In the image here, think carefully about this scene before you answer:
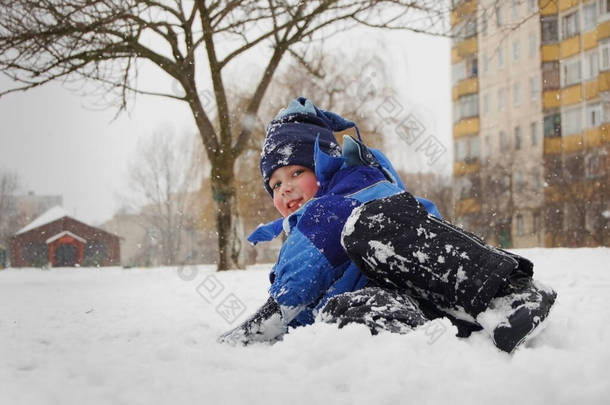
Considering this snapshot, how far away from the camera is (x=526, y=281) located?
1.91m

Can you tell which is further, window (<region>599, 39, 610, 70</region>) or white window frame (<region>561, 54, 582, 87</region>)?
white window frame (<region>561, 54, 582, 87</region>)

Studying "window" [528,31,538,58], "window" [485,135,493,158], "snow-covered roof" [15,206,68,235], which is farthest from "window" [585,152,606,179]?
"snow-covered roof" [15,206,68,235]

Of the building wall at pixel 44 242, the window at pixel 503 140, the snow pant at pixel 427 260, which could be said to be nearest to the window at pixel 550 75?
the window at pixel 503 140

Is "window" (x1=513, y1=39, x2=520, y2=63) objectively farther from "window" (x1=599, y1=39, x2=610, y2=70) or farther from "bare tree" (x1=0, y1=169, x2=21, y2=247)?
"bare tree" (x1=0, y1=169, x2=21, y2=247)

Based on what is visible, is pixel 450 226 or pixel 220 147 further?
pixel 220 147

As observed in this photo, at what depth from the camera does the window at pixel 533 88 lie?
2709cm

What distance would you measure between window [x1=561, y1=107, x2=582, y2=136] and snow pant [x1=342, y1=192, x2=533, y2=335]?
83.0 ft

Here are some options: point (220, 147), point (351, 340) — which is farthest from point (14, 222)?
point (351, 340)

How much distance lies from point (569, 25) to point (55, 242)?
30626 millimetres

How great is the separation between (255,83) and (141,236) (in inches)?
2161

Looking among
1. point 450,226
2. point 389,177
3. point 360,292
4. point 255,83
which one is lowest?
point 360,292

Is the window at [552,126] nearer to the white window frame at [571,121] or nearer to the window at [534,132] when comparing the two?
the white window frame at [571,121]

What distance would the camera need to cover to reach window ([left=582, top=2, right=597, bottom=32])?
24389 mm

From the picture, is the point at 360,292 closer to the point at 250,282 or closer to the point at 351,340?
the point at 351,340
